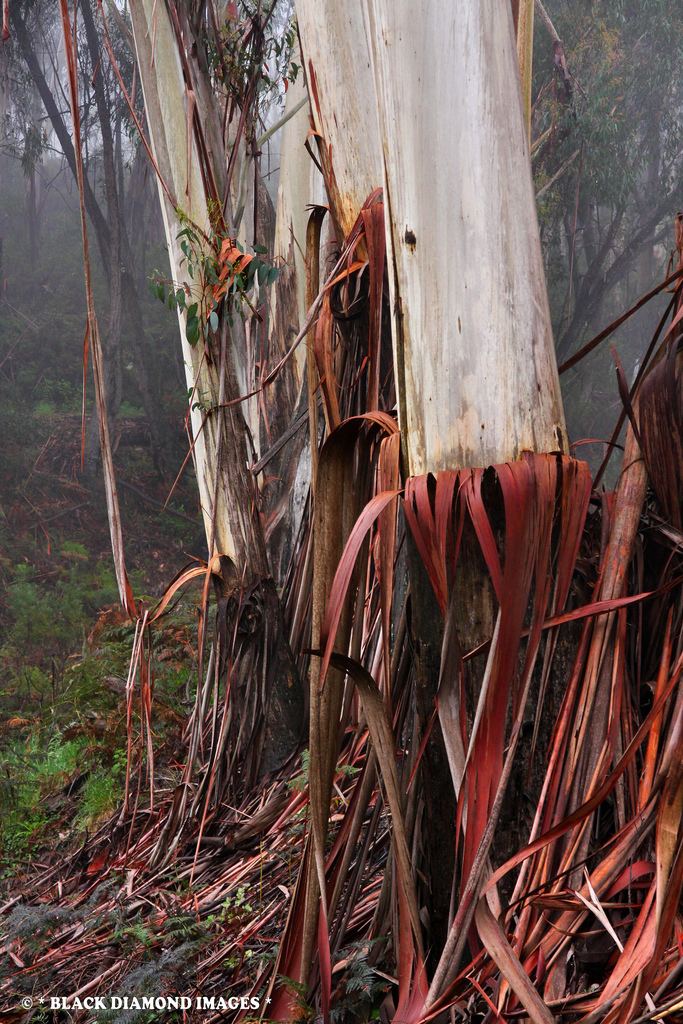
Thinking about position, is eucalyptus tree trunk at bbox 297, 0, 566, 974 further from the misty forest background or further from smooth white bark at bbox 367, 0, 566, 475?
the misty forest background

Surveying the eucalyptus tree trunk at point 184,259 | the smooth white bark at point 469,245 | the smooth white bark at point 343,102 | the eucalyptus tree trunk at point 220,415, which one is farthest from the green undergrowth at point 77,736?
the smooth white bark at point 469,245

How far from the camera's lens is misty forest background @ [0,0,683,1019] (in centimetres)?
755

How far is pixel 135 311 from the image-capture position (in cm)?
1086

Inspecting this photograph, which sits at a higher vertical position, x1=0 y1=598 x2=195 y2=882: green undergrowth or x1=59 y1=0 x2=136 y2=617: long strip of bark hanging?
x1=59 y1=0 x2=136 y2=617: long strip of bark hanging

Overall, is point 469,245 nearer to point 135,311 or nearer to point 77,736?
point 77,736

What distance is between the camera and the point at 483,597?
3.04 feet

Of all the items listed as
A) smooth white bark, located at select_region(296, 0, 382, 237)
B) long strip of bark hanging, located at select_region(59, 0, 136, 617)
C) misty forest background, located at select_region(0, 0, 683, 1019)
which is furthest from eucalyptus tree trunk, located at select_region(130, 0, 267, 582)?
misty forest background, located at select_region(0, 0, 683, 1019)

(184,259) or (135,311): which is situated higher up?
(135,311)

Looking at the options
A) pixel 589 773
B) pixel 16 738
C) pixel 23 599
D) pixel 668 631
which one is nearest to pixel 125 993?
pixel 589 773

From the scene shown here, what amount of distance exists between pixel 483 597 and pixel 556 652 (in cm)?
11

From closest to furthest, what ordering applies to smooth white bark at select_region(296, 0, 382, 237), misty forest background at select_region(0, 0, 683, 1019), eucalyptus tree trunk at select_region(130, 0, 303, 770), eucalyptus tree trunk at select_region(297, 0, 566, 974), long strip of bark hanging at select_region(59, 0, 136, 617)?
1. eucalyptus tree trunk at select_region(297, 0, 566, 974)
2. long strip of bark hanging at select_region(59, 0, 136, 617)
3. smooth white bark at select_region(296, 0, 382, 237)
4. eucalyptus tree trunk at select_region(130, 0, 303, 770)
5. misty forest background at select_region(0, 0, 683, 1019)

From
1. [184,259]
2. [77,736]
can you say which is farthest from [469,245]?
[77,736]


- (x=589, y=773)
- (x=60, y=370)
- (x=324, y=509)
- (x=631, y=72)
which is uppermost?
(x=631, y=72)

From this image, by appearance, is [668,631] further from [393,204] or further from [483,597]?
[393,204]
